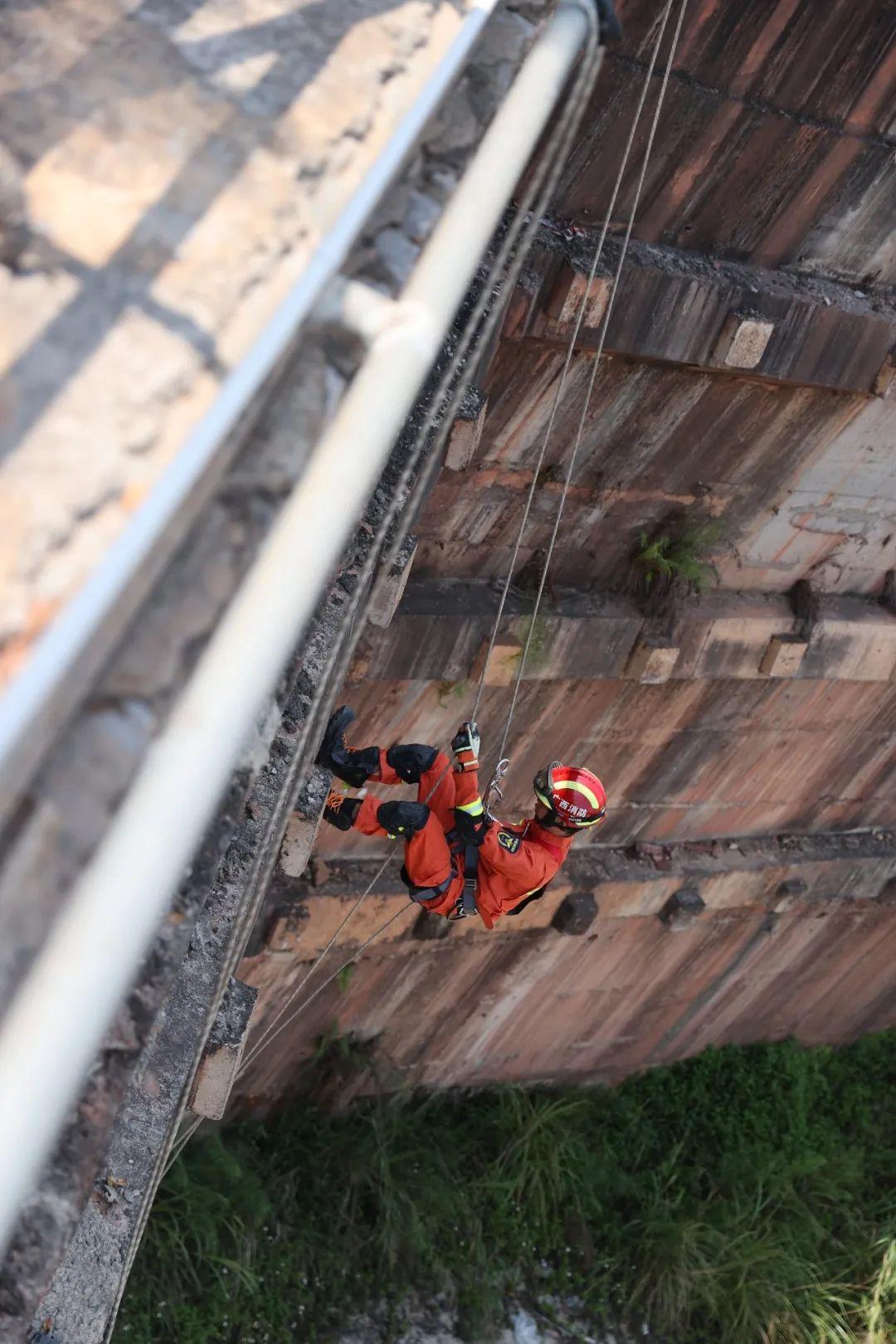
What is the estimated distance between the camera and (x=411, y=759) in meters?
5.04

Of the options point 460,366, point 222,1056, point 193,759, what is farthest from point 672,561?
point 193,759

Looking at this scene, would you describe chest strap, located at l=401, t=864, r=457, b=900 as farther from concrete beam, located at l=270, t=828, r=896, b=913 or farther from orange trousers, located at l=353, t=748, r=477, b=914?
concrete beam, located at l=270, t=828, r=896, b=913

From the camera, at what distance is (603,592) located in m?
6.50

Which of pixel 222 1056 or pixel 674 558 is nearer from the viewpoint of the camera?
pixel 222 1056

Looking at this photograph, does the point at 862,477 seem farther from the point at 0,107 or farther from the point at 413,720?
the point at 0,107

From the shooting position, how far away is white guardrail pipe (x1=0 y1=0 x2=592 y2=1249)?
1048 millimetres

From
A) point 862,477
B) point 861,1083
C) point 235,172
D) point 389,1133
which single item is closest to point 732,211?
point 862,477

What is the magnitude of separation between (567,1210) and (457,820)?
492 cm

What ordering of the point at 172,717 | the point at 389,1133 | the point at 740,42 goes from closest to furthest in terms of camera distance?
the point at 172,717
the point at 740,42
the point at 389,1133

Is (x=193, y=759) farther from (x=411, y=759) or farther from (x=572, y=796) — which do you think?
(x=572, y=796)

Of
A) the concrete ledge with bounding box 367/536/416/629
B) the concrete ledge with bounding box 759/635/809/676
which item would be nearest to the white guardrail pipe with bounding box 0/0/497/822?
the concrete ledge with bounding box 367/536/416/629

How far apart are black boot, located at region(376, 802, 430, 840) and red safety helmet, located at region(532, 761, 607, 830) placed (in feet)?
1.85

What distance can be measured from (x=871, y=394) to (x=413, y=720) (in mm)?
2823

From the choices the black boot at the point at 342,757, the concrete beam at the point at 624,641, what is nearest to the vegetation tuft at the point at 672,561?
the concrete beam at the point at 624,641
